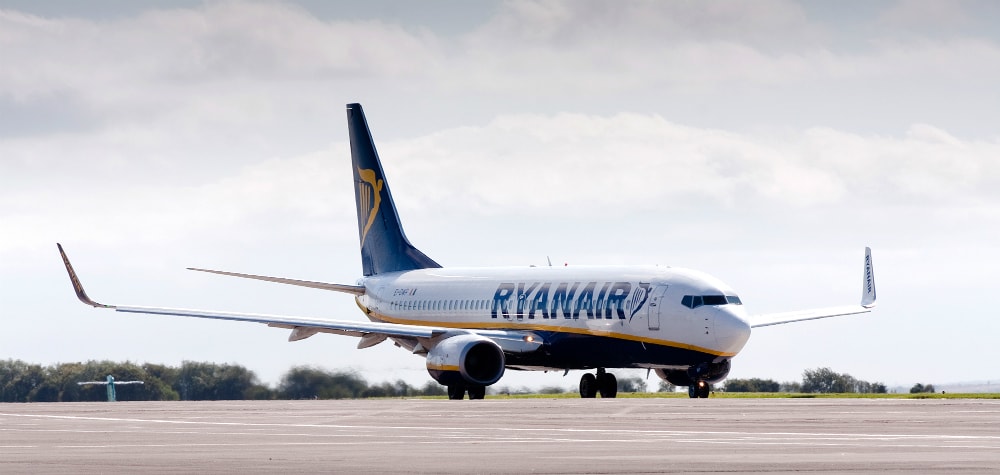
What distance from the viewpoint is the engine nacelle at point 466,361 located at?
5050 cm

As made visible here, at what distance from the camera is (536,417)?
31312 millimetres

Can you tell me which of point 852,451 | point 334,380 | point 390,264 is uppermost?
point 390,264

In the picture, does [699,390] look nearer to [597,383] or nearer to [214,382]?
[597,383]

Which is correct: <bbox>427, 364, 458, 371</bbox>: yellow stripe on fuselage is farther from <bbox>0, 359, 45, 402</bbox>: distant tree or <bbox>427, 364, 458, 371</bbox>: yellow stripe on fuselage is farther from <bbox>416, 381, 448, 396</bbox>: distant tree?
<bbox>0, 359, 45, 402</bbox>: distant tree

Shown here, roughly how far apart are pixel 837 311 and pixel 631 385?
7.75m

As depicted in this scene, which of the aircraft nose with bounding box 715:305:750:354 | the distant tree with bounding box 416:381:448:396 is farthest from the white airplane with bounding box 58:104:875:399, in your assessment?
the distant tree with bounding box 416:381:448:396

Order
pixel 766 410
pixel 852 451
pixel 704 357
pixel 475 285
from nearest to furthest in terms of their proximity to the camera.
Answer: pixel 852 451 → pixel 766 410 → pixel 704 357 → pixel 475 285

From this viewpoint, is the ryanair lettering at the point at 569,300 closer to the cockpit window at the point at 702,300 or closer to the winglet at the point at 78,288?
the cockpit window at the point at 702,300

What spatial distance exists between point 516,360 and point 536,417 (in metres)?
23.5

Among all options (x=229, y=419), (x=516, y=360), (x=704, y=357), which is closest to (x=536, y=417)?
(x=229, y=419)

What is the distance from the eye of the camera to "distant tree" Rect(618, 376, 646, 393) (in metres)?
55.9

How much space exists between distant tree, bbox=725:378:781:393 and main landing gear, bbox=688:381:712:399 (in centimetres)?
1626

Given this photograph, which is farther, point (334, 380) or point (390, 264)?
point (390, 264)

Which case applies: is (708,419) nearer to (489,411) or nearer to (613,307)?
(489,411)
